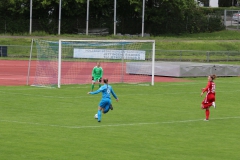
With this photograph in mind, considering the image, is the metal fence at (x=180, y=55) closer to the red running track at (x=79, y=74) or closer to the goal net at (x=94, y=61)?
the red running track at (x=79, y=74)

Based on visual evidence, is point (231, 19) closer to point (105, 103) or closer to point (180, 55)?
point (180, 55)

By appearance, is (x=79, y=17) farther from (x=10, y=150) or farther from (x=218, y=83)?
(x=10, y=150)

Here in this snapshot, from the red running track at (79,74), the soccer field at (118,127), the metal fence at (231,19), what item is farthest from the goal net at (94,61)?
the metal fence at (231,19)

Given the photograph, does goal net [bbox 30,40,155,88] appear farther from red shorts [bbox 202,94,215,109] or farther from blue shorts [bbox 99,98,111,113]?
blue shorts [bbox 99,98,111,113]

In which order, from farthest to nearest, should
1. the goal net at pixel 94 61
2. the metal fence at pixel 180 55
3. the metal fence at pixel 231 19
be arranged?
1. the metal fence at pixel 231 19
2. the metal fence at pixel 180 55
3. the goal net at pixel 94 61

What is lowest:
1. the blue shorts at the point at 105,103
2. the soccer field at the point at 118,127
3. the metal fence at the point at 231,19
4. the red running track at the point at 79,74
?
the soccer field at the point at 118,127

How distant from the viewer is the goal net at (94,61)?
146 ft

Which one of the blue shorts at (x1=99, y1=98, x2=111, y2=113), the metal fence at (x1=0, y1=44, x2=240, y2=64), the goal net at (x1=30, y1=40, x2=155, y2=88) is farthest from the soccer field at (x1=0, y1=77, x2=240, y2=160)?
the metal fence at (x1=0, y1=44, x2=240, y2=64)

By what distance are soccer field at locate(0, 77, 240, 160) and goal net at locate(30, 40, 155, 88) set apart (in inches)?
251

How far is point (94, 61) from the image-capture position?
49.6 metres

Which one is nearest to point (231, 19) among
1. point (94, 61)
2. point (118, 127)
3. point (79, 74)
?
point (94, 61)

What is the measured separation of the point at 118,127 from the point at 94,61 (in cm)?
2574

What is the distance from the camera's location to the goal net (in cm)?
4456

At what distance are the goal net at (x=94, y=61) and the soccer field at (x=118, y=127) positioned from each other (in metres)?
6.36
